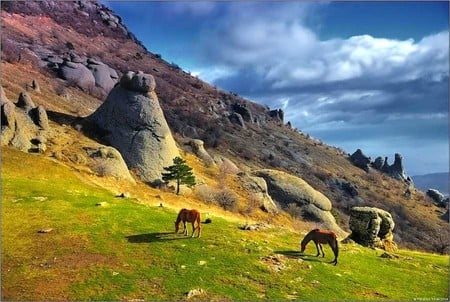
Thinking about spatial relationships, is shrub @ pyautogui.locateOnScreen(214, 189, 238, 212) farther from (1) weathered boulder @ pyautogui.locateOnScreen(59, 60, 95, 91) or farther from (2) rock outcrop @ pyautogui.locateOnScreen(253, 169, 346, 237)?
(1) weathered boulder @ pyautogui.locateOnScreen(59, 60, 95, 91)

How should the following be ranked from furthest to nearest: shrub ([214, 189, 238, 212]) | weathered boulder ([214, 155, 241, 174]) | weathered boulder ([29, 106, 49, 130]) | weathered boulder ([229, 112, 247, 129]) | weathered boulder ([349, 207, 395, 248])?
weathered boulder ([229, 112, 247, 129]) < weathered boulder ([214, 155, 241, 174]) < shrub ([214, 189, 238, 212]) < weathered boulder ([29, 106, 49, 130]) < weathered boulder ([349, 207, 395, 248])

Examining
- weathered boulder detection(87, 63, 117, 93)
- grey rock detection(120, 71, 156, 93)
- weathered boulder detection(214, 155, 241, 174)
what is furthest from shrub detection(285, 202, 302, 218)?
weathered boulder detection(87, 63, 117, 93)

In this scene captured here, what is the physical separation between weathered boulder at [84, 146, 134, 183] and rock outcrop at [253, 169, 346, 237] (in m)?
33.6

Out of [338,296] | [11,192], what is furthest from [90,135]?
[338,296]

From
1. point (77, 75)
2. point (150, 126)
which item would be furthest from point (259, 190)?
point (77, 75)

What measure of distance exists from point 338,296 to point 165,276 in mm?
9756

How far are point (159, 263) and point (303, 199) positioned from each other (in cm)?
6250

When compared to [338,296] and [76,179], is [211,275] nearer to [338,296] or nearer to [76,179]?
[338,296]

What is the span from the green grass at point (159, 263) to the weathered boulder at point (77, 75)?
94361 mm

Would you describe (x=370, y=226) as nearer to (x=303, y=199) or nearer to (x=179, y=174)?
(x=179, y=174)

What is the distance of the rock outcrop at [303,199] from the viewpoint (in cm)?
8756

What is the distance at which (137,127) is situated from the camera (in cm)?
7600

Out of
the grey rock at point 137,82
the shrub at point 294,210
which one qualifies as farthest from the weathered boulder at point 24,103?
the shrub at point 294,210

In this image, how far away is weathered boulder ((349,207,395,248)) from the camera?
165 ft
